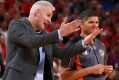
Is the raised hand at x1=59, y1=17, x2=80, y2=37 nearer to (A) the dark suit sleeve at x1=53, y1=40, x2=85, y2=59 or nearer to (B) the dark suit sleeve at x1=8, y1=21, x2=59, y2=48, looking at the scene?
(B) the dark suit sleeve at x1=8, y1=21, x2=59, y2=48

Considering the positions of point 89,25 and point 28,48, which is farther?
point 89,25

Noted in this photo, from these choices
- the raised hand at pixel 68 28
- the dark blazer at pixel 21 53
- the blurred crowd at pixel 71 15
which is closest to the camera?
the raised hand at pixel 68 28

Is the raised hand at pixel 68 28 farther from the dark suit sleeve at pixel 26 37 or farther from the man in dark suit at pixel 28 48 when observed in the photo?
the man in dark suit at pixel 28 48

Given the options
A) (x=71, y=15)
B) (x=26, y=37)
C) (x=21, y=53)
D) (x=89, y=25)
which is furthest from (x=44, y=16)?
(x=71, y=15)

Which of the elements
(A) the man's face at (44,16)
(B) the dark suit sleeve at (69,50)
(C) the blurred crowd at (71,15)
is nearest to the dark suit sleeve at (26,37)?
(A) the man's face at (44,16)

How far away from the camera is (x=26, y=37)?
331cm

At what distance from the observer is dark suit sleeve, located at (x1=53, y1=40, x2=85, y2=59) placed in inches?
138

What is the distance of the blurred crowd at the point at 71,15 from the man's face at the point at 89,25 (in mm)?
1864

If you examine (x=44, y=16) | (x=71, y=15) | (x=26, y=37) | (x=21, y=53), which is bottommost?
(x=21, y=53)

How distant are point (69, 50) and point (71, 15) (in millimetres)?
6659

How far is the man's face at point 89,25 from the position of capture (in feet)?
13.5

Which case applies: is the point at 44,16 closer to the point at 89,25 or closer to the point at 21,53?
the point at 21,53

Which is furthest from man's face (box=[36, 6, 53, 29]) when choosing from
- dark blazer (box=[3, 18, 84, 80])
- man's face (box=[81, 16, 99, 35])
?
man's face (box=[81, 16, 99, 35])

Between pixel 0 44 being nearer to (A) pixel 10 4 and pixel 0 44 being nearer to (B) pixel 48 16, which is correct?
(A) pixel 10 4
